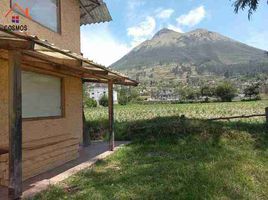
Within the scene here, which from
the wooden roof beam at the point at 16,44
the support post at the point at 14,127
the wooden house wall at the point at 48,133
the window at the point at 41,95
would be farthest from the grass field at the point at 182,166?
the wooden roof beam at the point at 16,44

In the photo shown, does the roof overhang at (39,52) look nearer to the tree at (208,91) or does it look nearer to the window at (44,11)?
the window at (44,11)

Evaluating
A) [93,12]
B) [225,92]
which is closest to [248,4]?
[93,12]

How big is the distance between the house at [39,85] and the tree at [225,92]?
74149mm

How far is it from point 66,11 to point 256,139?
760 cm

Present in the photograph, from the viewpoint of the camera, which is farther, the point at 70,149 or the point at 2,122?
the point at 70,149

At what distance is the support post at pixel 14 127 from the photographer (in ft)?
Answer: 19.6

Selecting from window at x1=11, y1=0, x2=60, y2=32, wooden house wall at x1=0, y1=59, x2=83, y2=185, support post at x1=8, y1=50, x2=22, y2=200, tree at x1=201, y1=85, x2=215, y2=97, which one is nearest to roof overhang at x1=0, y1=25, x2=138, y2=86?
support post at x1=8, y1=50, x2=22, y2=200

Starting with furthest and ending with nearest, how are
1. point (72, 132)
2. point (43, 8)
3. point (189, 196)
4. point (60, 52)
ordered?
point (72, 132) → point (43, 8) → point (60, 52) → point (189, 196)

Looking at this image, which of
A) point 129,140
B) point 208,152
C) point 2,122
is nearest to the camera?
point 2,122

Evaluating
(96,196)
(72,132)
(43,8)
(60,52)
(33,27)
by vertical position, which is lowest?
(96,196)

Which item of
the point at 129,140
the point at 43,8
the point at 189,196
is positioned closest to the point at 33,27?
the point at 43,8

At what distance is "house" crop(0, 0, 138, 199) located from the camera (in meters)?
6.01

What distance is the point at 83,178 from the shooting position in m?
7.63

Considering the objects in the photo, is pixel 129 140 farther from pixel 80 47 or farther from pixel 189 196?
pixel 189 196
